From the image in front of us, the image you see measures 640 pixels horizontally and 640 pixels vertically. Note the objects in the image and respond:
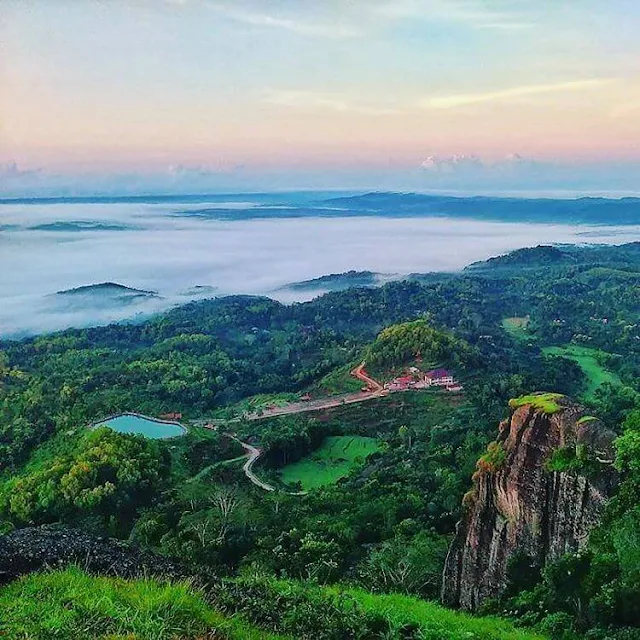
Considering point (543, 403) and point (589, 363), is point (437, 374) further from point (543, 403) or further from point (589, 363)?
point (543, 403)

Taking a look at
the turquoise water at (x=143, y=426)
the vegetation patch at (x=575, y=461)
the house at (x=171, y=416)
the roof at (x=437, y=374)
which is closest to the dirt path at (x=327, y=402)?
the roof at (x=437, y=374)

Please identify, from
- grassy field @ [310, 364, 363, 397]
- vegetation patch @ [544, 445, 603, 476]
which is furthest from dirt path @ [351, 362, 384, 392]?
vegetation patch @ [544, 445, 603, 476]

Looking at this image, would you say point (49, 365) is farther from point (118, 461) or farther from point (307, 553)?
point (307, 553)

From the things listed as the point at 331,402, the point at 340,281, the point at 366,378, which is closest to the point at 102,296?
the point at 340,281

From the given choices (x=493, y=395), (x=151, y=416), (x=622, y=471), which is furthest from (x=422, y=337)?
(x=622, y=471)

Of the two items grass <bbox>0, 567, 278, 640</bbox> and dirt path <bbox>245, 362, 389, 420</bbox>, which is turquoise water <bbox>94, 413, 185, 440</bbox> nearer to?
dirt path <bbox>245, 362, 389, 420</bbox>

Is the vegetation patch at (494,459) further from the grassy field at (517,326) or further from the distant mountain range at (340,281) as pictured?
the distant mountain range at (340,281)
